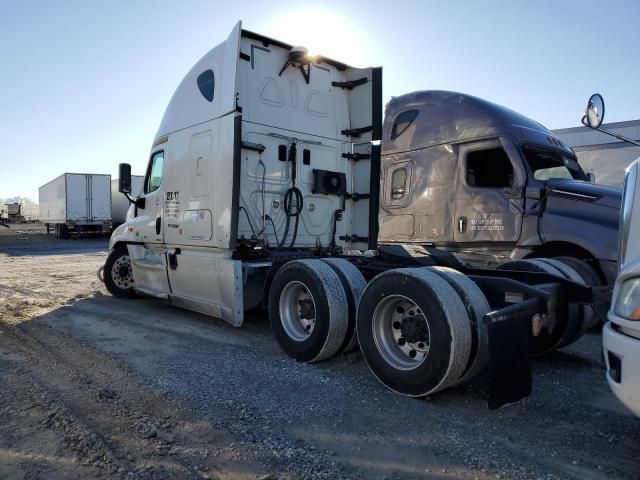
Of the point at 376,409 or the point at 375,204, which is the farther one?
the point at 375,204

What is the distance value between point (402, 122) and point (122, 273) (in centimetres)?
547

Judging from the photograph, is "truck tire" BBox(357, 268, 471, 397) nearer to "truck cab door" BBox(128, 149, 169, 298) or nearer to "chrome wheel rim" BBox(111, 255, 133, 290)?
"truck cab door" BBox(128, 149, 169, 298)

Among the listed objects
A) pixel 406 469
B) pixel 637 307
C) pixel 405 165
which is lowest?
pixel 406 469

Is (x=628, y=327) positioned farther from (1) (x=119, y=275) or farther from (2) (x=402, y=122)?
(1) (x=119, y=275)

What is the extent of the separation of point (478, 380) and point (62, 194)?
2974 cm

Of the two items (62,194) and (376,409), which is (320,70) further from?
(62,194)

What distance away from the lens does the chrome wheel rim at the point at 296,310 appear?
4.94 m

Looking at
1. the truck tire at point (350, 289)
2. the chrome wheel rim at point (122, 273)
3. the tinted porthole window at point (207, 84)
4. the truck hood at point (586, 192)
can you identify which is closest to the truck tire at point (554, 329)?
the truck tire at point (350, 289)

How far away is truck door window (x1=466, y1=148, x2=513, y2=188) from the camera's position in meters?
6.97

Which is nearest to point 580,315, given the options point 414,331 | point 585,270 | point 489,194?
point 585,270

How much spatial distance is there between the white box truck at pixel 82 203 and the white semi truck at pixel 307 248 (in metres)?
22.5

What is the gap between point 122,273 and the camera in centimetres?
857

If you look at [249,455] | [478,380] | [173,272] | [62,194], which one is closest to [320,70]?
[173,272]

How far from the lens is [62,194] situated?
2875 centimetres
